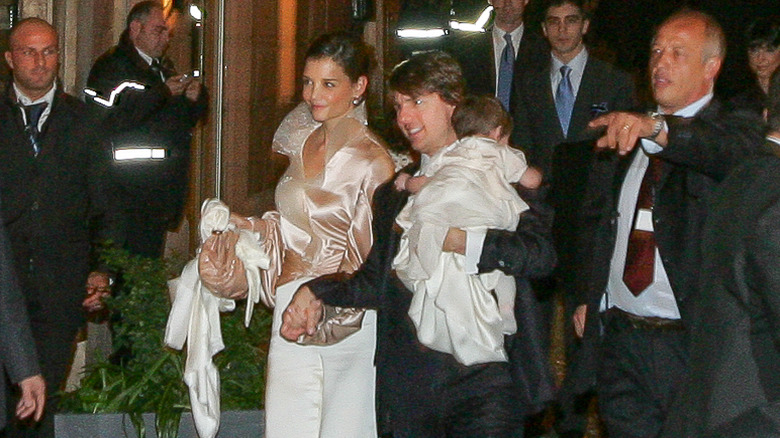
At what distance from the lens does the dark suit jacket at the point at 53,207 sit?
324 inches

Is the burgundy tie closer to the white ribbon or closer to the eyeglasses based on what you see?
the white ribbon

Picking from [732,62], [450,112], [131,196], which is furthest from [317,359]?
[732,62]

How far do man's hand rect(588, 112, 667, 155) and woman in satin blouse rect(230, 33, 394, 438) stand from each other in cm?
141

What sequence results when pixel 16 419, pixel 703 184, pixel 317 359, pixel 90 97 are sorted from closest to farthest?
pixel 703 184, pixel 317 359, pixel 16 419, pixel 90 97

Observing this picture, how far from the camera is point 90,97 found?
32.2 feet

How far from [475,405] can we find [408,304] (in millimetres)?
556

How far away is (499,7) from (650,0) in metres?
4.08

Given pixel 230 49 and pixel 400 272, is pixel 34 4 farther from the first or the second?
pixel 400 272

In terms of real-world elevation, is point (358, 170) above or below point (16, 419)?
above

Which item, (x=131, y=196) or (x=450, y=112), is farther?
(x=131, y=196)

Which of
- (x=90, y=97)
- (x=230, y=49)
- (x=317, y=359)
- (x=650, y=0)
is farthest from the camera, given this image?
(x=650, y=0)

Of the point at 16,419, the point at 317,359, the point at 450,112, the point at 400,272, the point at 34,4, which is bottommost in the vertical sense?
the point at 16,419

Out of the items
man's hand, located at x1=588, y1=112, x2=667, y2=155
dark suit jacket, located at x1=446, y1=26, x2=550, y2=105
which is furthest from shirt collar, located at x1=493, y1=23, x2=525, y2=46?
man's hand, located at x1=588, y1=112, x2=667, y2=155

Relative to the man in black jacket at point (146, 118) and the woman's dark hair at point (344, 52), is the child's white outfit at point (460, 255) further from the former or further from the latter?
the man in black jacket at point (146, 118)
